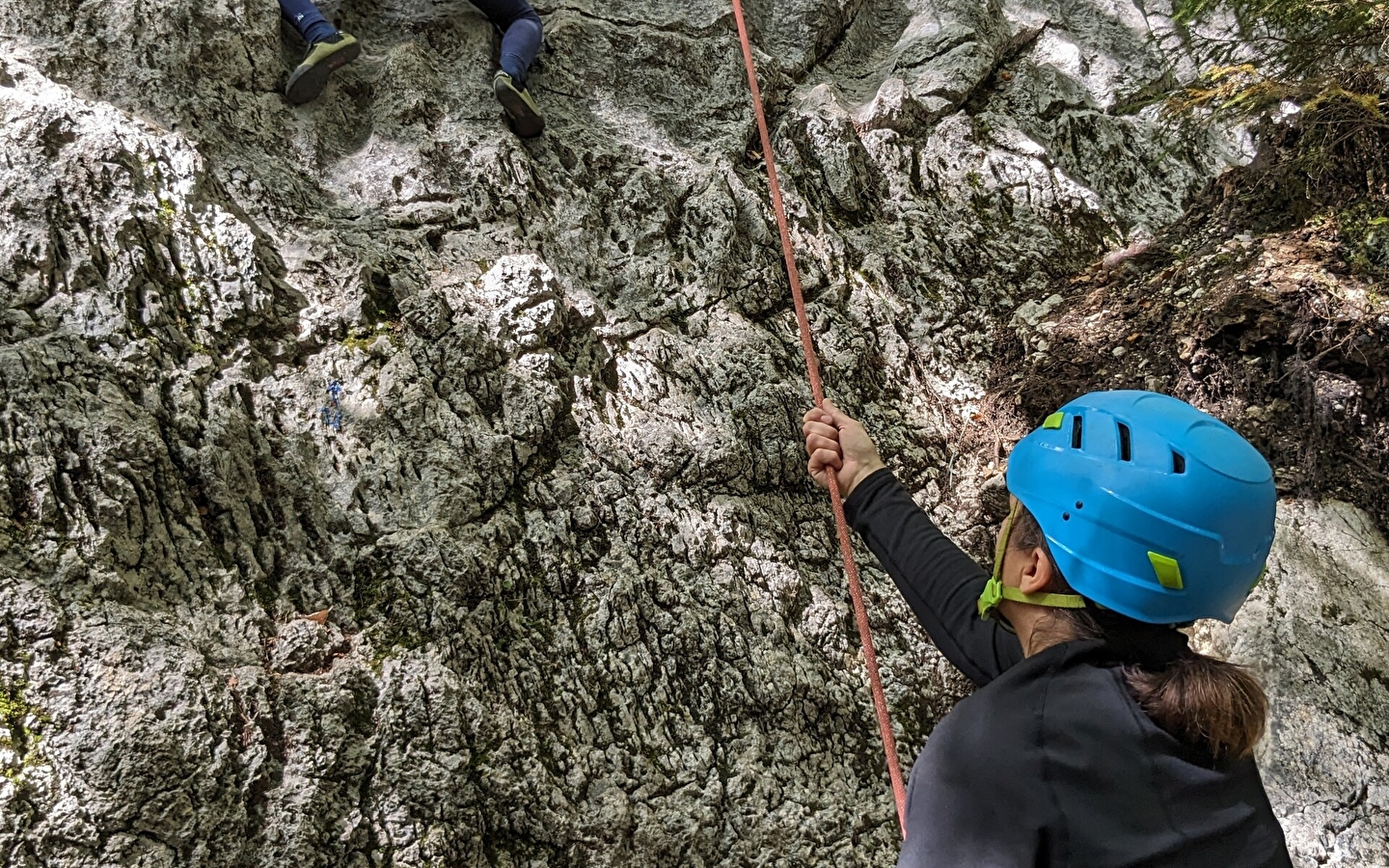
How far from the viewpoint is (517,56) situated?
15.3 feet

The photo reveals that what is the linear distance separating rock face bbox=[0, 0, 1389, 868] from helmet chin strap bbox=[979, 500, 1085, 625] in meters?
1.33

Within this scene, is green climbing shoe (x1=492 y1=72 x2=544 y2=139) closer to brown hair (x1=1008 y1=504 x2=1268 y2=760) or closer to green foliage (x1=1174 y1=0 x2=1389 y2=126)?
green foliage (x1=1174 y1=0 x2=1389 y2=126)

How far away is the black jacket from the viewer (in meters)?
1.40

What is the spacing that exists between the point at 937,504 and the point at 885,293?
135cm

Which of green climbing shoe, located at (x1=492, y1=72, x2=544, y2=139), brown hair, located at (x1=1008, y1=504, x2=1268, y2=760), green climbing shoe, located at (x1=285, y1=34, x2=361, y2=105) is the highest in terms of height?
green climbing shoe, located at (x1=285, y1=34, x2=361, y2=105)

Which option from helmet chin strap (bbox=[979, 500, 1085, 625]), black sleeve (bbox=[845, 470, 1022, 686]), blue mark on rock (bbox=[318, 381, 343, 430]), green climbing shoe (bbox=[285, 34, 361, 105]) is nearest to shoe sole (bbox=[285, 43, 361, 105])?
green climbing shoe (bbox=[285, 34, 361, 105])

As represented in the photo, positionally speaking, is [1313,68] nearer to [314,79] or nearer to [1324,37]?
[1324,37]

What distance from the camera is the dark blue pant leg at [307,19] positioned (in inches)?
170

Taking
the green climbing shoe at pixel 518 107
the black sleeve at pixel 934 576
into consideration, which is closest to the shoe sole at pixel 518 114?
the green climbing shoe at pixel 518 107

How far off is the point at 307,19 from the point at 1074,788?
496 centimetres

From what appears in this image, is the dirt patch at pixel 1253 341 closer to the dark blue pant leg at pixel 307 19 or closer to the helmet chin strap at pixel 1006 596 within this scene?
the helmet chin strap at pixel 1006 596

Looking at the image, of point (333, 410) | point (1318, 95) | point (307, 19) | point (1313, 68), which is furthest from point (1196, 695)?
point (307, 19)

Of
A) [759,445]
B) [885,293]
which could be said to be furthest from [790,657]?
[885,293]

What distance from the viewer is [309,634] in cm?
267
